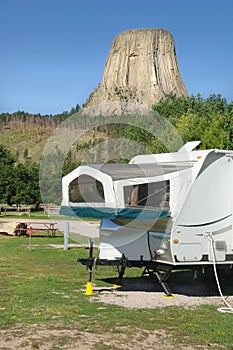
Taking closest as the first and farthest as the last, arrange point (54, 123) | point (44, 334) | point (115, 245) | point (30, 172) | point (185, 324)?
point (44, 334)
point (185, 324)
point (115, 245)
point (30, 172)
point (54, 123)

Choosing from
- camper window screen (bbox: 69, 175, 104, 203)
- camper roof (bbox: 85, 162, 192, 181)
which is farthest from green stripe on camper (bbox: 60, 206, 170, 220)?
camper roof (bbox: 85, 162, 192, 181)

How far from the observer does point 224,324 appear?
341 inches

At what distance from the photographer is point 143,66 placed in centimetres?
16850

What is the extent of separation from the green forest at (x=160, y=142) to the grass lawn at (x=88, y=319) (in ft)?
6.87

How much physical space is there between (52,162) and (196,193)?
3.15m

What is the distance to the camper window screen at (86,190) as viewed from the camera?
1027 centimetres

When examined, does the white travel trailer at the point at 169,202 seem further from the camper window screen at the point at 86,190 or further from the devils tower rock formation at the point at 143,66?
the devils tower rock formation at the point at 143,66

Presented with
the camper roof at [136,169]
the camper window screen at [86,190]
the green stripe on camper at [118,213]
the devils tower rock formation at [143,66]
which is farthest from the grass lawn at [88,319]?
the devils tower rock formation at [143,66]

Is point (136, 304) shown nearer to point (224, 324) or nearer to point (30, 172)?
point (224, 324)

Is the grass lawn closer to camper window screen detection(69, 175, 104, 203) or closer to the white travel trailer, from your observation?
the white travel trailer

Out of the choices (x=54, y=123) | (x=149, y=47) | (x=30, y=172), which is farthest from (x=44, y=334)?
(x=149, y=47)

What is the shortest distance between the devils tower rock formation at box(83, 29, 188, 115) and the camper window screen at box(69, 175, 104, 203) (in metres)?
149

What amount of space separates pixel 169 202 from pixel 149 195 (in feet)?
1.62

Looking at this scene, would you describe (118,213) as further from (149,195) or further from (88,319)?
(88,319)
